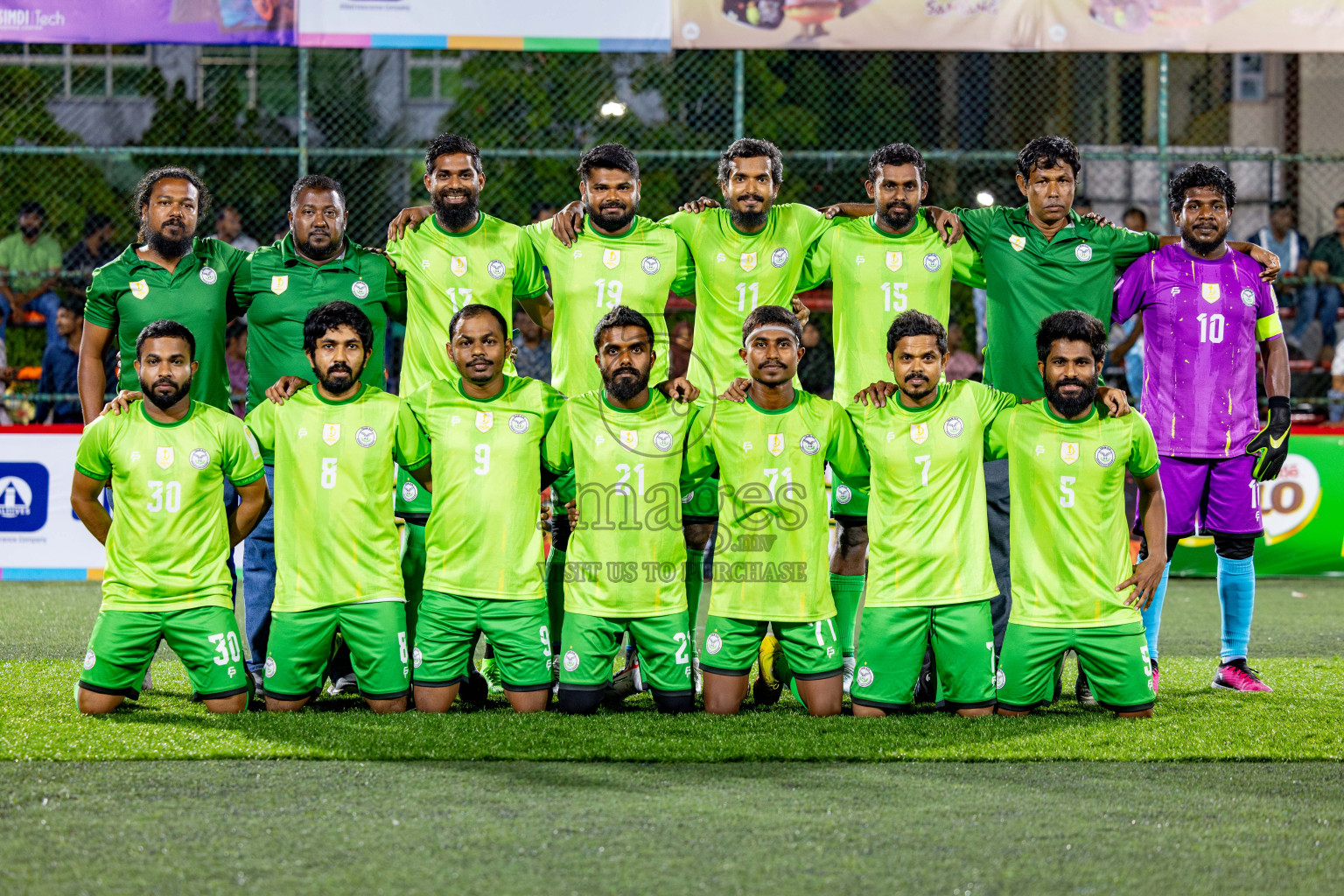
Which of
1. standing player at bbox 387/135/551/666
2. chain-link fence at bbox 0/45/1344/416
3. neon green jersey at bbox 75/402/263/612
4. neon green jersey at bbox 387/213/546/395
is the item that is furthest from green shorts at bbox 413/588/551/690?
chain-link fence at bbox 0/45/1344/416

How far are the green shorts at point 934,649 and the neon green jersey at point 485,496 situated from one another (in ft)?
4.29

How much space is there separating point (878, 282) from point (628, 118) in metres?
11.1

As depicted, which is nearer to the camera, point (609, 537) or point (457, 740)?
point (457, 740)

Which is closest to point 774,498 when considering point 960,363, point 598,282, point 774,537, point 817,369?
point 774,537

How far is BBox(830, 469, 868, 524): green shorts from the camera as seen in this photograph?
5730 mm

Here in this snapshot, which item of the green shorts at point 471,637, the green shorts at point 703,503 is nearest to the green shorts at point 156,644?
the green shorts at point 471,637

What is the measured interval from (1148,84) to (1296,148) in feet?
12.9

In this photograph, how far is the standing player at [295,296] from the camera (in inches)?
231

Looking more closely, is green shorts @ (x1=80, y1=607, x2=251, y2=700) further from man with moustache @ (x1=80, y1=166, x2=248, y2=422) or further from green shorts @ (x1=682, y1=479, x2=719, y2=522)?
green shorts @ (x1=682, y1=479, x2=719, y2=522)

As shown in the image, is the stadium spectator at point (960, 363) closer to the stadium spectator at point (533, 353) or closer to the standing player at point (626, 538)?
the stadium spectator at point (533, 353)

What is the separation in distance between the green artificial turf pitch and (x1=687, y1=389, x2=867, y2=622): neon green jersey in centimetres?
47

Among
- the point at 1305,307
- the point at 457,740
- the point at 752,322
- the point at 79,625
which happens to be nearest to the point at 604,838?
the point at 457,740

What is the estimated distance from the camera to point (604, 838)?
11.8 ft

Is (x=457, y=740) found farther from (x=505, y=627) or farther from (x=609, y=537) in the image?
(x=609, y=537)
